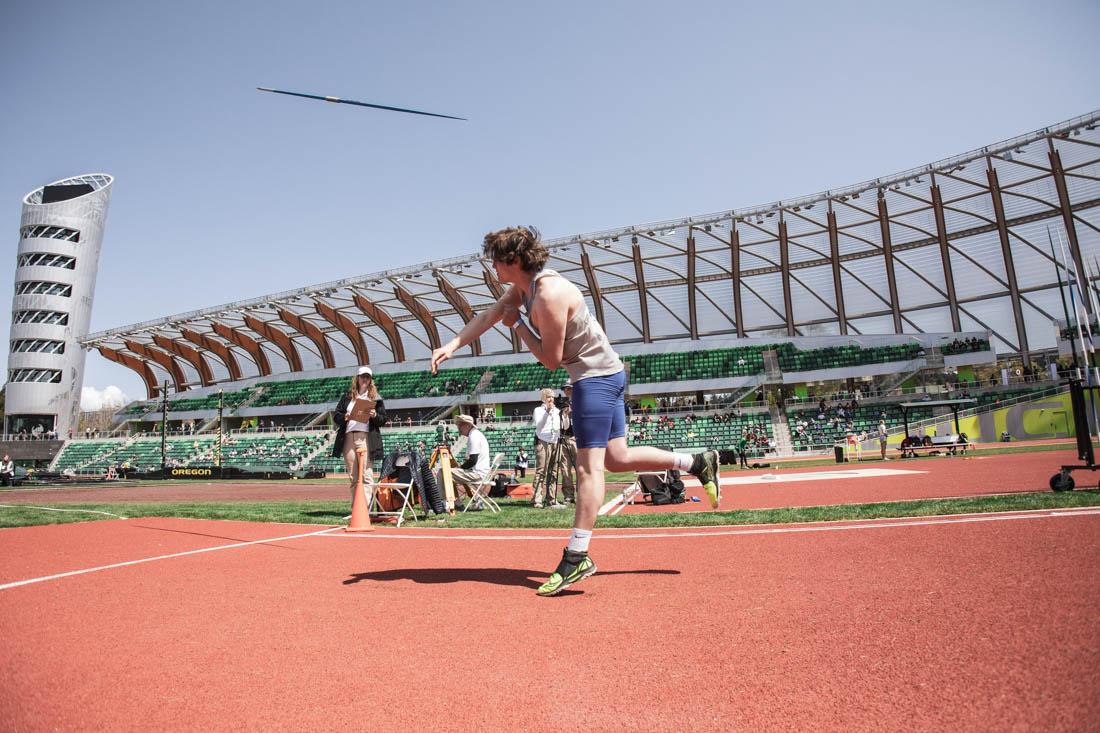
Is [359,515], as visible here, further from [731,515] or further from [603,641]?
[603,641]

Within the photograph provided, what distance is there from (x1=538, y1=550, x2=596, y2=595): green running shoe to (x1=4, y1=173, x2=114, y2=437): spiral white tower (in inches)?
2590

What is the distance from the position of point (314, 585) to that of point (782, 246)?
3643cm

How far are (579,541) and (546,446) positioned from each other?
610 cm

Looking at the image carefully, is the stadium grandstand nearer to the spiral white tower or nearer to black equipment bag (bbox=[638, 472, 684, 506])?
the spiral white tower

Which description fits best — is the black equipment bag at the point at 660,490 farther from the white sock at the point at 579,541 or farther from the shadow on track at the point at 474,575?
A: the white sock at the point at 579,541

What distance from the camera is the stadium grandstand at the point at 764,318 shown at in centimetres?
3016

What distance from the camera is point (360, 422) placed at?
A: 7453 mm

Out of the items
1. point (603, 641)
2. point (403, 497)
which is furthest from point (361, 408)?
point (603, 641)

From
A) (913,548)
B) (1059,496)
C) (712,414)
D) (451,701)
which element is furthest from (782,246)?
(451,701)

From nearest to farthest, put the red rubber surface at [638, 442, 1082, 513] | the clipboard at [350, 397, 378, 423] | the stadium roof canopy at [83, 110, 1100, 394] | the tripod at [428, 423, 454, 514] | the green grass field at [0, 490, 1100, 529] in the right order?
1. the green grass field at [0, 490, 1100, 529]
2. the red rubber surface at [638, 442, 1082, 513]
3. the clipboard at [350, 397, 378, 423]
4. the tripod at [428, 423, 454, 514]
5. the stadium roof canopy at [83, 110, 1100, 394]

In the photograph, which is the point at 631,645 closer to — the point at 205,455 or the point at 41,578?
the point at 41,578

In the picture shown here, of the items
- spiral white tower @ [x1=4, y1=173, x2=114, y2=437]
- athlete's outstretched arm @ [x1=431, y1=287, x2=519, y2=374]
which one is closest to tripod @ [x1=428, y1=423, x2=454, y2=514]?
athlete's outstretched arm @ [x1=431, y1=287, x2=519, y2=374]

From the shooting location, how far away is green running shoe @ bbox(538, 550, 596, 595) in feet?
10.1

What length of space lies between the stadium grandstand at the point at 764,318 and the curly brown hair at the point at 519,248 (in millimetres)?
26671
